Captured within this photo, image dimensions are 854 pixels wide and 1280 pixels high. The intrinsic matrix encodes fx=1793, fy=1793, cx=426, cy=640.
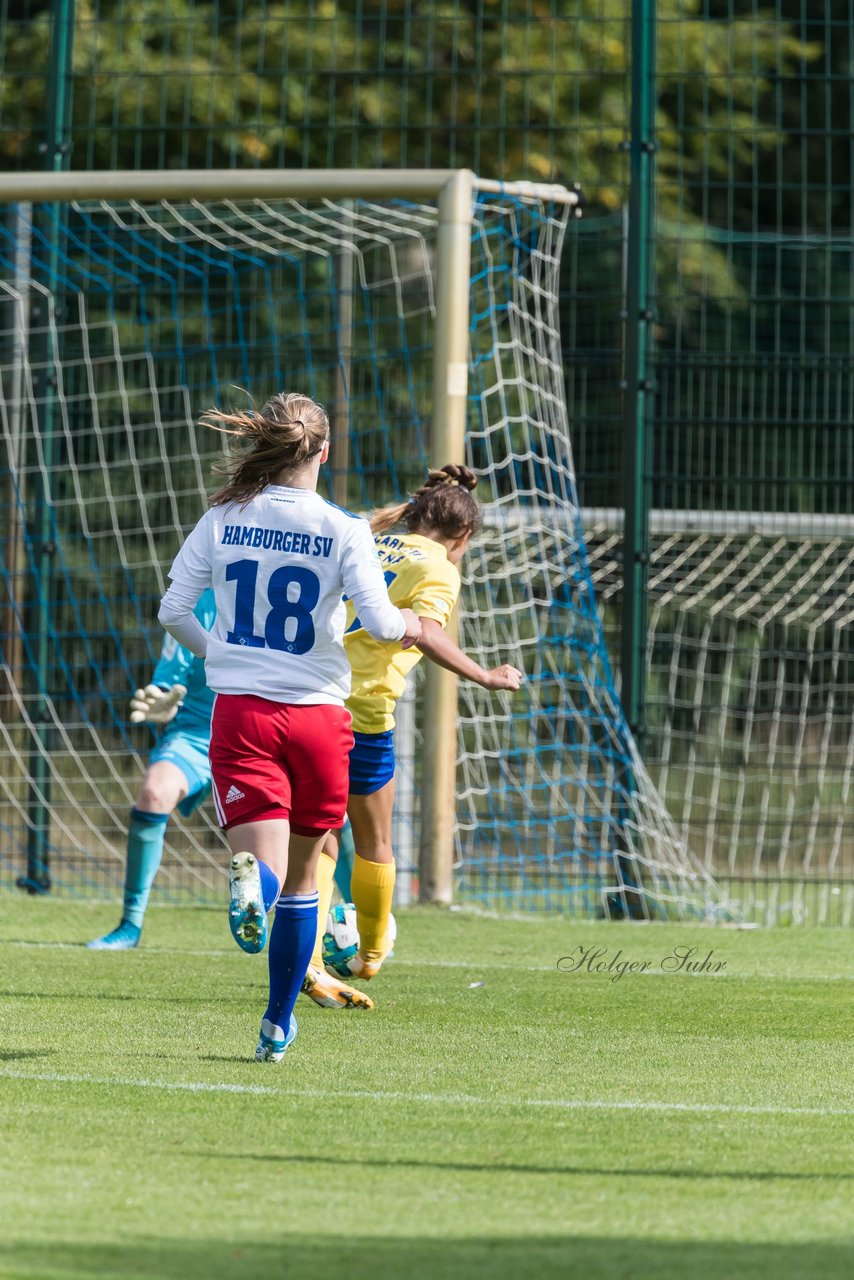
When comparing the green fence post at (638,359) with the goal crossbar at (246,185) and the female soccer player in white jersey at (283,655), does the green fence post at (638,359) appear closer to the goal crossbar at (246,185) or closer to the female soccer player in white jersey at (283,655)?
the goal crossbar at (246,185)

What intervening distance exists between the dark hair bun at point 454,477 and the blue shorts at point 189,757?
166 cm

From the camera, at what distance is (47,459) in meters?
9.48

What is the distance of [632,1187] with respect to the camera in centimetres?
341

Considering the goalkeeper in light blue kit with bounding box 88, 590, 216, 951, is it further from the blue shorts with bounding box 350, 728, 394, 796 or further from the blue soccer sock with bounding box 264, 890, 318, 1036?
the blue soccer sock with bounding box 264, 890, 318, 1036

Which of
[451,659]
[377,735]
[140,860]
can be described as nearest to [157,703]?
[140,860]

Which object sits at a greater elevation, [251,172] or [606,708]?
[251,172]

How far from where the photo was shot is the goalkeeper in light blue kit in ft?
22.9

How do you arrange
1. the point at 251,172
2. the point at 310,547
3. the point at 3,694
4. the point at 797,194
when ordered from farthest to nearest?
the point at 797,194
the point at 3,694
the point at 251,172
the point at 310,547

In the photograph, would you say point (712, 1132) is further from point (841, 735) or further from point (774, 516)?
point (841, 735)

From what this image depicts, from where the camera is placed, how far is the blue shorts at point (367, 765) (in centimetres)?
570

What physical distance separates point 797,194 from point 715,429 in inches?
383

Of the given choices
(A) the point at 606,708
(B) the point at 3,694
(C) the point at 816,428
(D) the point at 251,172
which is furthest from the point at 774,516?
(B) the point at 3,694

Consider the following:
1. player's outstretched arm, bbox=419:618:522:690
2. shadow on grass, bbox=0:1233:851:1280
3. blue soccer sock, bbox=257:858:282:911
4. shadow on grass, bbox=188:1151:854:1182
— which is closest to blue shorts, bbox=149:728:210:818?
player's outstretched arm, bbox=419:618:522:690

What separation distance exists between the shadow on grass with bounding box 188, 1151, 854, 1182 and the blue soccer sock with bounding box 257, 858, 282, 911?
0.90m
